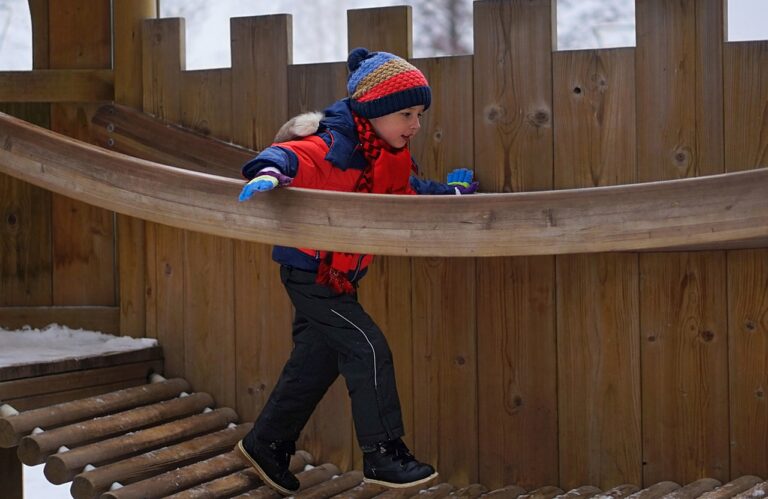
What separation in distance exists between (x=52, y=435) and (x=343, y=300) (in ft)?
3.20

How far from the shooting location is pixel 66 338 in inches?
152

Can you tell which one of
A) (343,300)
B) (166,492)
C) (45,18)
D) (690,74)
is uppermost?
(45,18)

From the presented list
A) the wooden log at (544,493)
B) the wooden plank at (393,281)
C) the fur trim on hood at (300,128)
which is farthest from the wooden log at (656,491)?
the fur trim on hood at (300,128)

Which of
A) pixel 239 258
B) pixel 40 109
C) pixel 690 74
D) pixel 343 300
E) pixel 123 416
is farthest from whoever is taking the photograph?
pixel 40 109

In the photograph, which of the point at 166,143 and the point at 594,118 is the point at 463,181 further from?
the point at 166,143

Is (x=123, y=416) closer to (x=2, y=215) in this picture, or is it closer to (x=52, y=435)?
(x=52, y=435)

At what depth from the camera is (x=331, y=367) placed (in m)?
3.09

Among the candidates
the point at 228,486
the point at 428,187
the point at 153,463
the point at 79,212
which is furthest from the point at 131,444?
the point at 428,187

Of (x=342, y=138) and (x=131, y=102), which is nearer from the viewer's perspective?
(x=342, y=138)

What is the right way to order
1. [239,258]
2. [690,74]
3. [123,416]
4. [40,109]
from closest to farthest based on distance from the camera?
[690,74]
[123,416]
[239,258]
[40,109]

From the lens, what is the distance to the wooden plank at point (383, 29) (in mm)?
3467

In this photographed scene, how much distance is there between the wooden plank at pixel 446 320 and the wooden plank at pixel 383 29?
10 centimetres

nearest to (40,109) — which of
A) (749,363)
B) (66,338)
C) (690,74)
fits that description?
(66,338)

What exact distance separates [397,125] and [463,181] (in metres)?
0.41
